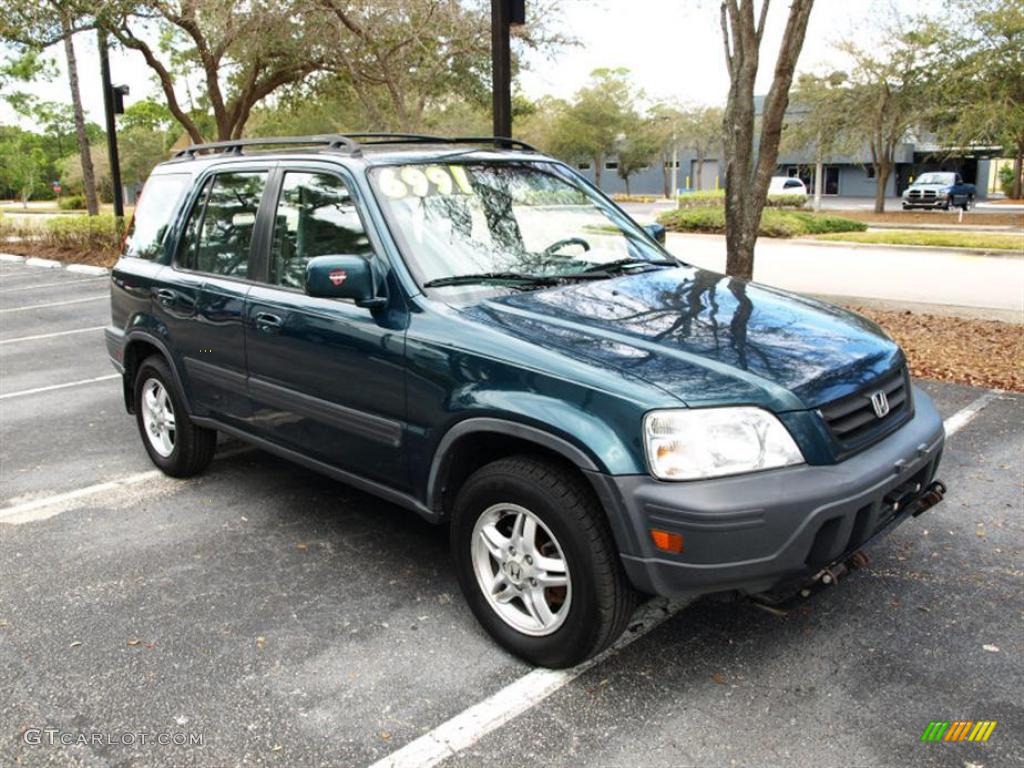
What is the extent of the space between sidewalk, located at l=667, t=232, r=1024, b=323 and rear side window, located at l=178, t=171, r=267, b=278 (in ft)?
27.8

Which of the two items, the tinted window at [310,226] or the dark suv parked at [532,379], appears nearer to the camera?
the dark suv parked at [532,379]

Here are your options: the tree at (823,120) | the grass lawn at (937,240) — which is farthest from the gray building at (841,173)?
the grass lawn at (937,240)

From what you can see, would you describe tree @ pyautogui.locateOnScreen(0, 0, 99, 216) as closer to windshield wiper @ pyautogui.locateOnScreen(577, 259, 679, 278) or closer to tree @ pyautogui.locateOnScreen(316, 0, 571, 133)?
tree @ pyautogui.locateOnScreen(316, 0, 571, 133)

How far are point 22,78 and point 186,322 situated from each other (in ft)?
70.4

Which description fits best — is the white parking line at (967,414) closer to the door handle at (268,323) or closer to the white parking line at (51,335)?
the door handle at (268,323)

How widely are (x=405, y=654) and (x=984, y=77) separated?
3270cm

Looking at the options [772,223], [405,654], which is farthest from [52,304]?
[772,223]

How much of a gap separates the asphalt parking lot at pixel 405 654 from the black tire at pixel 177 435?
0.94 feet

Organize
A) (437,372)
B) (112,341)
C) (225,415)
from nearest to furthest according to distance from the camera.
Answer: (437,372)
(225,415)
(112,341)

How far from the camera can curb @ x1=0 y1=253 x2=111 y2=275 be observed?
17359 millimetres

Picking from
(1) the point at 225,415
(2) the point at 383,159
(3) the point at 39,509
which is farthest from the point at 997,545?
(3) the point at 39,509

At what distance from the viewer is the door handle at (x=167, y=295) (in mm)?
4762

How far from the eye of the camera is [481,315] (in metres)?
3.32

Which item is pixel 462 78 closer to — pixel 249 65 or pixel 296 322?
pixel 249 65
